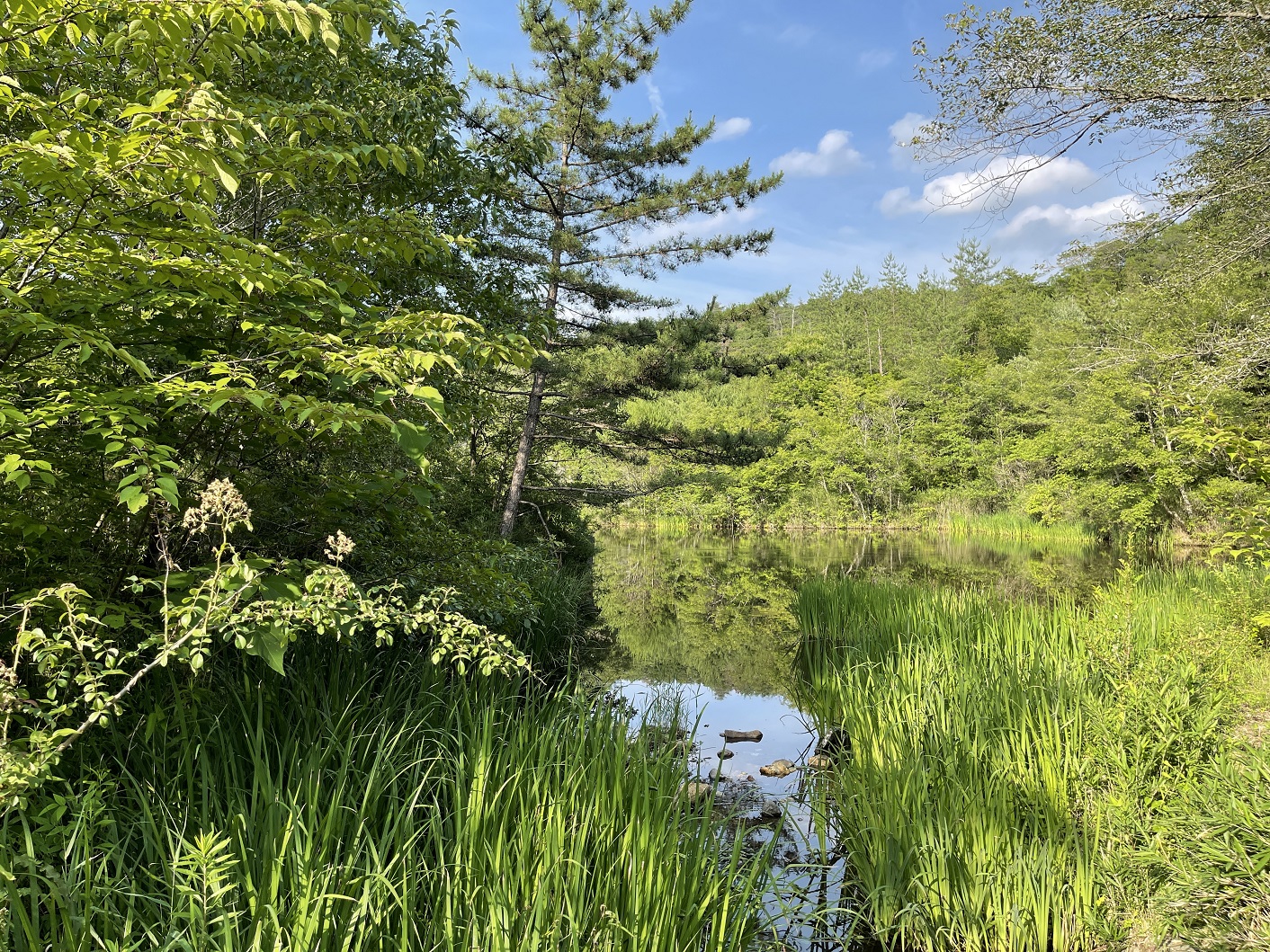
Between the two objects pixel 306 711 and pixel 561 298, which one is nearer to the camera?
pixel 306 711

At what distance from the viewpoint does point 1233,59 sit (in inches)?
221

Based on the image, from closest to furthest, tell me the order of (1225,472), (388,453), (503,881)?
(503,881), (388,453), (1225,472)

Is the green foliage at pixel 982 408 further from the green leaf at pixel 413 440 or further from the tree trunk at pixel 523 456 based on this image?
the green leaf at pixel 413 440

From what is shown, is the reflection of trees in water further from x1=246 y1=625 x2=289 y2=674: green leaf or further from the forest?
x1=246 y1=625 x2=289 y2=674: green leaf

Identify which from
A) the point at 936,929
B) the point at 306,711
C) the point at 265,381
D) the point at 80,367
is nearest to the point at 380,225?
the point at 265,381

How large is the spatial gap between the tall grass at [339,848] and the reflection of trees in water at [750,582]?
5602mm

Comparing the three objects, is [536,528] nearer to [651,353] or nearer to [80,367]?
[651,353]

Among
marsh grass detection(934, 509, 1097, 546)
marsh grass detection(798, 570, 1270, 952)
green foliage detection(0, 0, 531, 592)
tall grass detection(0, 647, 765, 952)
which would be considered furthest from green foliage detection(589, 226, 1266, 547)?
green foliage detection(0, 0, 531, 592)

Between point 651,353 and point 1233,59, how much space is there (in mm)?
7531

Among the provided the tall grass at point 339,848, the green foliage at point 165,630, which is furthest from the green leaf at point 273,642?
the tall grass at point 339,848

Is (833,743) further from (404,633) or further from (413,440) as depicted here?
(413,440)

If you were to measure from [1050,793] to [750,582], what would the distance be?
519 inches

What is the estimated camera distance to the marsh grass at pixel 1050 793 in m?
2.84

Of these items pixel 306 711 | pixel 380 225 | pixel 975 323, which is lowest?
pixel 306 711
